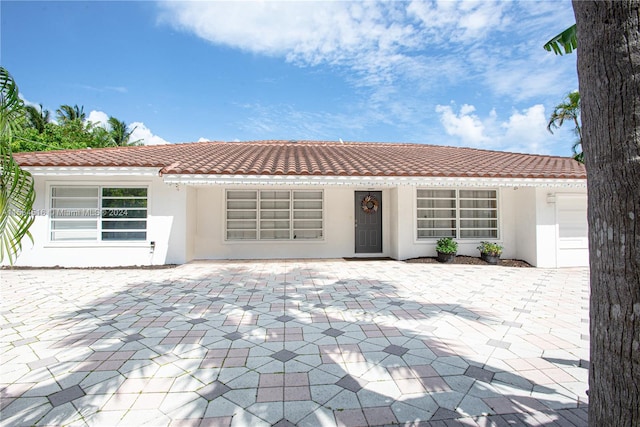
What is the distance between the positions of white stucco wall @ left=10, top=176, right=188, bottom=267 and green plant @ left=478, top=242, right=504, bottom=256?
39.6 ft

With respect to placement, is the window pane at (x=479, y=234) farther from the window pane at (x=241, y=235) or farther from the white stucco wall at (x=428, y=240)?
the window pane at (x=241, y=235)

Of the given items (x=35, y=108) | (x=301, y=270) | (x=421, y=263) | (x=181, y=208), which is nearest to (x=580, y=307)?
(x=421, y=263)

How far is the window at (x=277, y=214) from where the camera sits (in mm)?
13039

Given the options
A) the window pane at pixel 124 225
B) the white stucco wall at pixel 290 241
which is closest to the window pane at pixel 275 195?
the white stucco wall at pixel 290 241

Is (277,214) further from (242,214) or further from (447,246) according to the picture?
(447,246)

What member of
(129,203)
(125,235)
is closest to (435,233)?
(129,203)

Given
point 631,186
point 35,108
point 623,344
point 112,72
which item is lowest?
point 623,344

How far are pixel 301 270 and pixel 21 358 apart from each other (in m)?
7.16

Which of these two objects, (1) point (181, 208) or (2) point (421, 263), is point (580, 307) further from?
(1) point (181, 208)

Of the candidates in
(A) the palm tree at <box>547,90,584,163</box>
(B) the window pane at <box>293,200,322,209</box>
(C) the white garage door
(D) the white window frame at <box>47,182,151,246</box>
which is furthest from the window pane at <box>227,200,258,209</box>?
(A) the palm tree at <box>547,90,584,163</box>

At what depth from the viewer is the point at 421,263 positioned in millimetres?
11773

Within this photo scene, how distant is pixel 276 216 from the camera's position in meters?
13.2

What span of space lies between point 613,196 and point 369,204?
1156cm

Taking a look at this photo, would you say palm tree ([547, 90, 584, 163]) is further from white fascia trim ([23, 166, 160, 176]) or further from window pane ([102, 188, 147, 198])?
window pane ([102, 188, 147, 198])
